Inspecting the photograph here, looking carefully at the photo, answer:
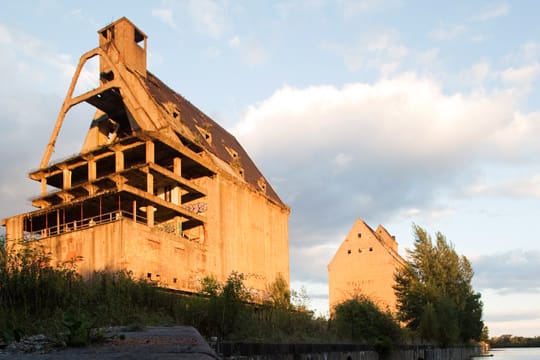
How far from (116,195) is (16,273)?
21298mm

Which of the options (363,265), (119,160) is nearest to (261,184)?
(119,160)

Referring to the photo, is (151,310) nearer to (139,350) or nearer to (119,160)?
(139,350)

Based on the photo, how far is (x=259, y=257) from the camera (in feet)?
119

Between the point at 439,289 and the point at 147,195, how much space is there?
19.7m

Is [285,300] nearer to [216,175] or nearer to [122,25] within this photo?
[216,175]

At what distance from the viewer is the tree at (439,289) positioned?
34.3 metres

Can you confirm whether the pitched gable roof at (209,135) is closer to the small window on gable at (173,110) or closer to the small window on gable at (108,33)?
the small window on gable at (173,110)

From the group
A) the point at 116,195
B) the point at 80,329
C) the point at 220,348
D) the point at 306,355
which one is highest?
the point at 116,195

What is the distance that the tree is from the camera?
34344mm

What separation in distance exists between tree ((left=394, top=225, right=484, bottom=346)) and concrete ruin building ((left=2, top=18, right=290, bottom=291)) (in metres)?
8.74

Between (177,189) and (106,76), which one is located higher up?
(106,76)

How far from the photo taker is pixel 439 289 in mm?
36250

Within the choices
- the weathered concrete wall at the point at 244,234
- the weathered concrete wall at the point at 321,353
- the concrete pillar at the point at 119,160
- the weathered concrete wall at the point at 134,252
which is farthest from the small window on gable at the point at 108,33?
the weathered concrete wall at the point at 321,353

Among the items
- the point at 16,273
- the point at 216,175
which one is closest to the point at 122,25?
the point at 216,175
